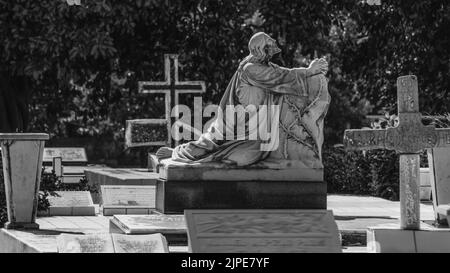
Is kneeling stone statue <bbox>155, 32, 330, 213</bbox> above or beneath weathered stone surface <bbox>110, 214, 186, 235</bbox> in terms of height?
above

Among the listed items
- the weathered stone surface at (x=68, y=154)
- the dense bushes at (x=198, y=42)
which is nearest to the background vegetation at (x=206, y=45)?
the dense bushes at (x=198, y=42)

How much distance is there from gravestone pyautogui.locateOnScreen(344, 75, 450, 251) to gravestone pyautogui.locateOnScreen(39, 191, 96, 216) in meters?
6.26

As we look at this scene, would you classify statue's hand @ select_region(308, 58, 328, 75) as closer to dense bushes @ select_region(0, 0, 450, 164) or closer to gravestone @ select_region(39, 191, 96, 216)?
gravestone @ select_region(39, 191, 96, 216)

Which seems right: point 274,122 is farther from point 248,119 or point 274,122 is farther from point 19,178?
point 19,178

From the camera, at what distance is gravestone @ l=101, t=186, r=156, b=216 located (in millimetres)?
18578

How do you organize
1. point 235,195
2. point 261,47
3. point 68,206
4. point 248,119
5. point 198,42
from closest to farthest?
point 235,195 < point 248,119 < point 261,47 < point 68,206 < point 198,42

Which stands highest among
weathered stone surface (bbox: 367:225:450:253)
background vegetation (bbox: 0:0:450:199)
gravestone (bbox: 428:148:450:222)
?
background vegetation (bbox: 0:0:450:199)

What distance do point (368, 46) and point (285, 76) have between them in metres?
13.4

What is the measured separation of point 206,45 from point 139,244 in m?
14.3

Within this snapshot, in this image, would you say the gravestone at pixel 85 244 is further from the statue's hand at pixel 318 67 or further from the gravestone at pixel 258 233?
the statue's hand at pixel 318 67

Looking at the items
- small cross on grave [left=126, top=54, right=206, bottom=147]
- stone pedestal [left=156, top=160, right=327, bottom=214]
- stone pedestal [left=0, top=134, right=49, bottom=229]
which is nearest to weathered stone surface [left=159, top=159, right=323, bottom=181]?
stone pedestal [left=156, top=160, right=327, bottom=214]

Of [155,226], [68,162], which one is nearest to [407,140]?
[155,226]

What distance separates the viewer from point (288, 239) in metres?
12.3

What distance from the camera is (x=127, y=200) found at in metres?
19.1
